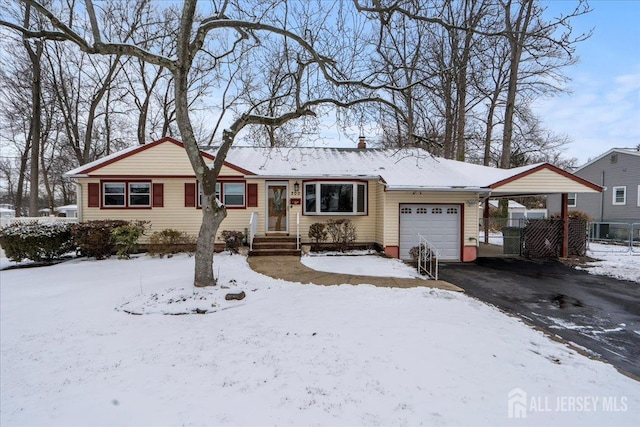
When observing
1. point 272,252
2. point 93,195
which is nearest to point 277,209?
point 272,252

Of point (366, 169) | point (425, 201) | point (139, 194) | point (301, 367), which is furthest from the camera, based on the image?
point (366, 169)

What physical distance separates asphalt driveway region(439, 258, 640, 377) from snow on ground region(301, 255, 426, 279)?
1.35 metres

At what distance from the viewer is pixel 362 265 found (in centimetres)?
950

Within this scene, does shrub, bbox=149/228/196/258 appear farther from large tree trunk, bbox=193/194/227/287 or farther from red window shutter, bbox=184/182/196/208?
large tree trunk, bbox=193/194/227/287

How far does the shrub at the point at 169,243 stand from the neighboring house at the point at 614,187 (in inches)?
851

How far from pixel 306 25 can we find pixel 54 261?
36.2 ft

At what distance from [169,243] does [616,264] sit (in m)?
15.6

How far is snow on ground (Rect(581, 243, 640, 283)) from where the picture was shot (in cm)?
953

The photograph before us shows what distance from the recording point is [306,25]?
7.80m

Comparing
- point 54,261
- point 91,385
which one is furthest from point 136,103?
point 91,385

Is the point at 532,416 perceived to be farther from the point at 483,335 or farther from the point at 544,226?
the point at 544,226

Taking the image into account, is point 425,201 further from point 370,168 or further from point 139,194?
point 139,194

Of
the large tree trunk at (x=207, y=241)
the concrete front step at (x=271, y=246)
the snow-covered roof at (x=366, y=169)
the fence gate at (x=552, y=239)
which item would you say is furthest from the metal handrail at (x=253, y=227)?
the fence gate at (x=552, y=239)

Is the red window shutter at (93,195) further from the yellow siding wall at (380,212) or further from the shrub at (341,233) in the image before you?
the yellow siding wall at (380,212)
